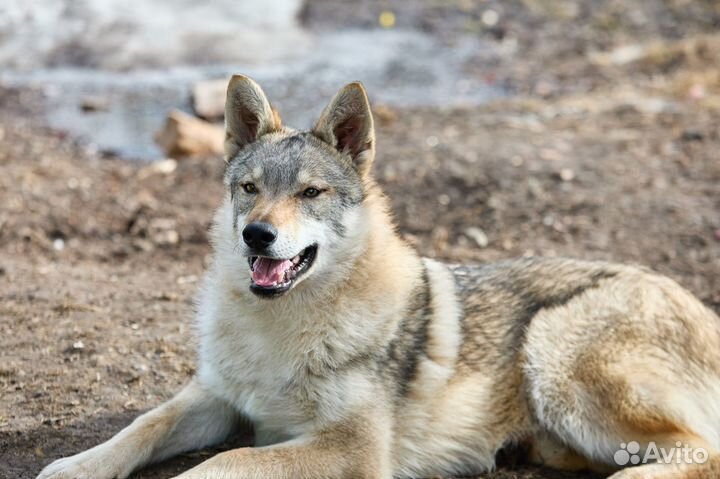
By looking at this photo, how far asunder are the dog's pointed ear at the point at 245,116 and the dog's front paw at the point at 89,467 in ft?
6.10

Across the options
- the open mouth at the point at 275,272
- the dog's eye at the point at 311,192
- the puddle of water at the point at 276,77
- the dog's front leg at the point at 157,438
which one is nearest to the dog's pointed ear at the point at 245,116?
the dog's eye at the point at 311,192

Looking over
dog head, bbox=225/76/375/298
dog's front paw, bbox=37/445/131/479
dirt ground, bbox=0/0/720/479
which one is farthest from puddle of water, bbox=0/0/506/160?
dog's front paw, bbox=37/445/131/479

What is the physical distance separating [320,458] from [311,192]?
4.72 feet

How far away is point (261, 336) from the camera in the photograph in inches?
207

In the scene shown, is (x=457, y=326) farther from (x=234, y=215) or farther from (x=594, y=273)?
(x=234, y=215)

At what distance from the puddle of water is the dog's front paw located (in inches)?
277

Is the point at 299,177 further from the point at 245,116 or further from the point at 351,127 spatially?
the point at 245,116

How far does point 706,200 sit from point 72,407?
665 cm

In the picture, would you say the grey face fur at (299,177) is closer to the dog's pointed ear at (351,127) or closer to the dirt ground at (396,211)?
the dog's pointed ear at (351,127)

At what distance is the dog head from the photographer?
4.95m

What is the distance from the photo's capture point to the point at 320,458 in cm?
491

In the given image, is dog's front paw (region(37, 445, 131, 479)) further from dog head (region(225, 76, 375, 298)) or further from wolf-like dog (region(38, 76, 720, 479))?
dog head (region(225, 76, 375, 298))

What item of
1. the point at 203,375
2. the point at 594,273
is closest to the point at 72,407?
the point at 203,375

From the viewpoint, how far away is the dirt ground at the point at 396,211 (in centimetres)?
619
